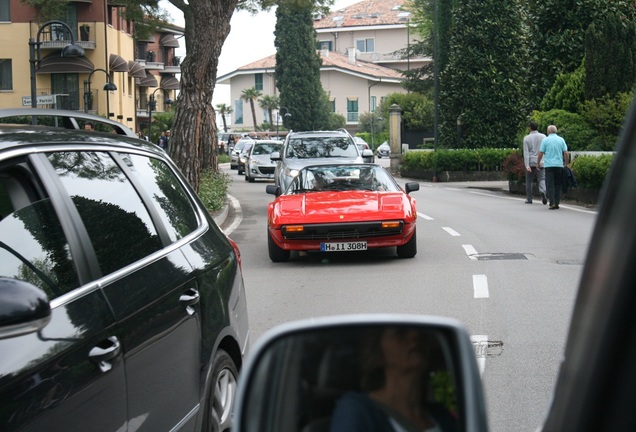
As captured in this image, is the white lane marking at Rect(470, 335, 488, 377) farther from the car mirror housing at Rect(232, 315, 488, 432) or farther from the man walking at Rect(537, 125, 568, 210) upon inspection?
the man walking at Rect(537, 125, 568, 210)

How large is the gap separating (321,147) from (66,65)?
130ft

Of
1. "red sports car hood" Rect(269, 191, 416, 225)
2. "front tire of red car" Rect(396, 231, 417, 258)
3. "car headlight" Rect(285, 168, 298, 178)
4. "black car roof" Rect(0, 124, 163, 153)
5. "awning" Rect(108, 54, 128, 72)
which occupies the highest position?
"awning" Rect(108, 54, 128, 72)

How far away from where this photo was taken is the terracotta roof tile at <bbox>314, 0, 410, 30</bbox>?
12150 centimetres

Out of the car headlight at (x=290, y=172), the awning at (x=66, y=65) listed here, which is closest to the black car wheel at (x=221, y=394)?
the car headlight at (x=290, y=172)

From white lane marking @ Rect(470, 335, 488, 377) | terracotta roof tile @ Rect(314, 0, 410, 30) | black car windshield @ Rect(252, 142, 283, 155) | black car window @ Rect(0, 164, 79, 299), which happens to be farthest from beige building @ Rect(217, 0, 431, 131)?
black car window @ Rect(0, 164, 79, 299)

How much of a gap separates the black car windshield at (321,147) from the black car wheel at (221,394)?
1785 centimetres

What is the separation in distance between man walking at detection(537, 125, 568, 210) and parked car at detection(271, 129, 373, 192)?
401 cm

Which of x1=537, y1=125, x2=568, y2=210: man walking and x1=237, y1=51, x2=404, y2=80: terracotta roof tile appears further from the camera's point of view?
x1=237, y1=51, x2=404, y2=80: terracotta roof tile

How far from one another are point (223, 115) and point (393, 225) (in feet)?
365

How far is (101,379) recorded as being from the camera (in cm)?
321

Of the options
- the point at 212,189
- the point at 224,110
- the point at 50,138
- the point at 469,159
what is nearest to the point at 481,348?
the point at 50,138

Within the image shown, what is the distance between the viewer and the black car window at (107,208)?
371 cm

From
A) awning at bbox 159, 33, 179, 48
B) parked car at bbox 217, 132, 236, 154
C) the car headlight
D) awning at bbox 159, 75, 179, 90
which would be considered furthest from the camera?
parked car at bbox 217, 132, 236, 154

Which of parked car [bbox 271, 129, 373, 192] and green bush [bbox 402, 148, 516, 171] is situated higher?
parked car [bbox 271, 129, 373, 192]
